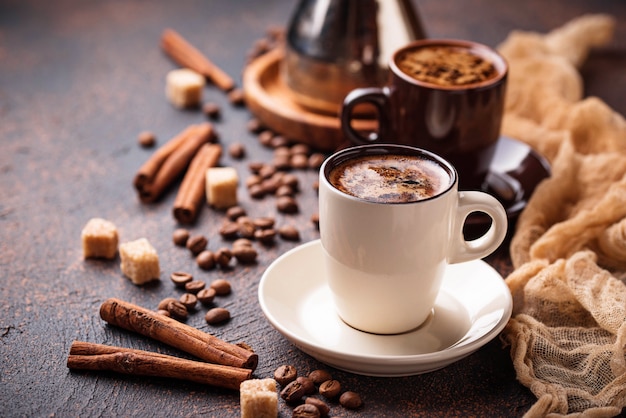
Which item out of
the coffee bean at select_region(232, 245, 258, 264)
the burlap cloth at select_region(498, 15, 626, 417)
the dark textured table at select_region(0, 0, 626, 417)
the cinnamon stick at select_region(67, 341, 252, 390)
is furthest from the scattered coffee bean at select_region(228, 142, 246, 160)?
→ the cinnamon stick at select_region(67, 341, 252, 390)

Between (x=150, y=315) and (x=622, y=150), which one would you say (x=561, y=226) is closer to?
(x=622, y=150)

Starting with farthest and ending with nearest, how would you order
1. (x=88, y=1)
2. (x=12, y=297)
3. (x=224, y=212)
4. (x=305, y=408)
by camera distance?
1. (x=88, y=1)
2. (x=224, y=212)
3. (x=12, y=297)
4. (x=305, y=408)

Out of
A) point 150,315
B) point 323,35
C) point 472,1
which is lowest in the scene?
point 472,1

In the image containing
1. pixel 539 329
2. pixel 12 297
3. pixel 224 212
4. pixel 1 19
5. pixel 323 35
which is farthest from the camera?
pixel 1 19

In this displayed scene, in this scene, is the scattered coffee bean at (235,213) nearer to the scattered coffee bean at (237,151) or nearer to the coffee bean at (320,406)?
the scattered coffee bean at (237,151)

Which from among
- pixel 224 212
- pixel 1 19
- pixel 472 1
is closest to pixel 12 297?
pixel 224 212

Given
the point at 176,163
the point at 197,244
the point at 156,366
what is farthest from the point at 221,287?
the point at 176,163

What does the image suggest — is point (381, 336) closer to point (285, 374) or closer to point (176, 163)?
point (285, 374)

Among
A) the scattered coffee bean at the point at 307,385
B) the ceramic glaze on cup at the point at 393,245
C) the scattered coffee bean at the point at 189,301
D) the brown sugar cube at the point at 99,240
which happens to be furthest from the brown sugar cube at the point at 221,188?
the scattered coffee bean at the point at 307,385
